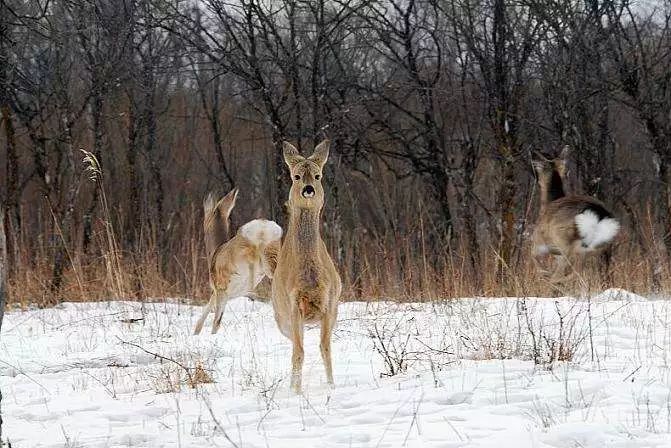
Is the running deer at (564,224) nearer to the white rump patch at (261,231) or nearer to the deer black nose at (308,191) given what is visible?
the white rump patch at (261,231)

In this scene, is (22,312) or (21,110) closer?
(22,312)

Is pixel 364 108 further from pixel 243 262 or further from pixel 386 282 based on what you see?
pixel 243 262

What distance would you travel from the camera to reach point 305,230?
6125 millimetres

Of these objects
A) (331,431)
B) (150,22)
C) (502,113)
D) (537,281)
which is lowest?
(331,431)

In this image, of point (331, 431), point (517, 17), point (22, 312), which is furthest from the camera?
point (517, 17)

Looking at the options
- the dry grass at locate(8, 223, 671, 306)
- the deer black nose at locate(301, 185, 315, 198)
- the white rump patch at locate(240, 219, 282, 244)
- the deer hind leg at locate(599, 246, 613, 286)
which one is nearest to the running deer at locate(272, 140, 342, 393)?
the deer black nose at locate(301, 185, 315, 198)

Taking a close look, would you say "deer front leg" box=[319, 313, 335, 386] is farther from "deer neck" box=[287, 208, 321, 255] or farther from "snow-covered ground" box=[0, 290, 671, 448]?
"deer neck" box=[287, 208, 321, 255]

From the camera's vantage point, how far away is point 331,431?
4434 millimetres

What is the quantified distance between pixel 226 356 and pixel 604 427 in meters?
3.80

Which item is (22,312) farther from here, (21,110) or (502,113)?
(502,113)

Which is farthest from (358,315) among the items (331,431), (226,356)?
(331,431)

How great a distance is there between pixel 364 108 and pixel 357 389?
9435 mm

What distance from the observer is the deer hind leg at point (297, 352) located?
18.7 feet

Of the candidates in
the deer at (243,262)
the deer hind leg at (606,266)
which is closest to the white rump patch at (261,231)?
the deer at (243,262)
